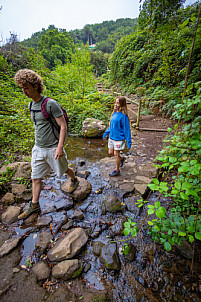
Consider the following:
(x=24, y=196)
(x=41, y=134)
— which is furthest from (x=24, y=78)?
(x=24, y=196)

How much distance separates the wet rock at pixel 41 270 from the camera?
1.51 m

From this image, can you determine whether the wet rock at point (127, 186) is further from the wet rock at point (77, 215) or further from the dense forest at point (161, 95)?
the wet rock at point (77, 215)

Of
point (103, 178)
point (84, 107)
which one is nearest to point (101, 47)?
point (84, 107)

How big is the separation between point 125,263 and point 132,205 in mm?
913

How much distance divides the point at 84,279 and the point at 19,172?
243cm

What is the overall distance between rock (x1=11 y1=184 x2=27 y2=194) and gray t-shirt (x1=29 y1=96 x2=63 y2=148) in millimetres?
A: 1178

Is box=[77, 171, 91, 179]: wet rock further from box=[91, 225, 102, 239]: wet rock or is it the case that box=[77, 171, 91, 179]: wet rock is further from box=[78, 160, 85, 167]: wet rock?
box=[91, 225, 102, 239]: wet rock

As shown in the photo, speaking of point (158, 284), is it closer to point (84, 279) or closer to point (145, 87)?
point (84, 279)

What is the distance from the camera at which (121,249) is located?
5.85 ft

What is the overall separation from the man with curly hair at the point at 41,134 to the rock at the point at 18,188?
58 cm

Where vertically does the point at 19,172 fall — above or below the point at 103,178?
above

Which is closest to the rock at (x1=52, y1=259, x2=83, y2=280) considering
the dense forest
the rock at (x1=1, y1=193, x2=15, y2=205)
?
the dense forest

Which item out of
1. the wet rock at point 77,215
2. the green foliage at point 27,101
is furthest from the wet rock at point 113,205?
the green foliage at point 27,101

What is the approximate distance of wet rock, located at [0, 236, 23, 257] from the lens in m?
1.73
